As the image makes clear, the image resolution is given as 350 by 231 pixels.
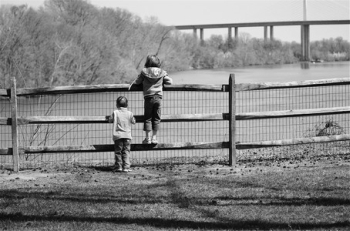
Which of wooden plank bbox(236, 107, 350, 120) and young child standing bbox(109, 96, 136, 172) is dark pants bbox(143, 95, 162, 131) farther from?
wooden plank bbox(236, 107, 350, 120)

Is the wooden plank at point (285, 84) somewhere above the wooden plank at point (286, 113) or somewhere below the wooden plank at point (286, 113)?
above

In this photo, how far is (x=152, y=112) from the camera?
953 cm

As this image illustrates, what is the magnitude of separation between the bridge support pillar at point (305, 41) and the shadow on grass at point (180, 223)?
83311 millimetres

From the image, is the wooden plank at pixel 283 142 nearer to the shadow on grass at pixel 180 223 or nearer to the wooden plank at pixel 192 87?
the wooden plank at pixel 192 87

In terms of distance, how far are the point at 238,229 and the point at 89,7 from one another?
5317 cm

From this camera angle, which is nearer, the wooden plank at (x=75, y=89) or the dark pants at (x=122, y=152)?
the dark pants at (x=122, y=152)

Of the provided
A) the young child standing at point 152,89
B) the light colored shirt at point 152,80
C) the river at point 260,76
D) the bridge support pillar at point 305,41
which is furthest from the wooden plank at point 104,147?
the bridge support pillar at point 305,41

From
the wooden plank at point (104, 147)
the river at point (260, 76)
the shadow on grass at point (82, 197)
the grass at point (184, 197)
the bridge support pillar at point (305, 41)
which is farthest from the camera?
the bridge support pillar at point (305, 41)

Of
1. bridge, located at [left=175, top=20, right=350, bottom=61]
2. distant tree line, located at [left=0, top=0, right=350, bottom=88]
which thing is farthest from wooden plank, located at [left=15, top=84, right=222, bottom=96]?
bridge, located at [left=175, top=20, right=350, bottom=61]

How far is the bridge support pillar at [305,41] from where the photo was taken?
87.3 meters

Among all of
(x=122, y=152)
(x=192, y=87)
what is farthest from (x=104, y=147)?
(x=192, y=87)

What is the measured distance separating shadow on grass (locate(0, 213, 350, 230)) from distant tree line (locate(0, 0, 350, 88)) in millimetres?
9184

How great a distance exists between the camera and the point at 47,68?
38.2 m

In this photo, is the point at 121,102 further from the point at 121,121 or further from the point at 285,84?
the point at 285,84
